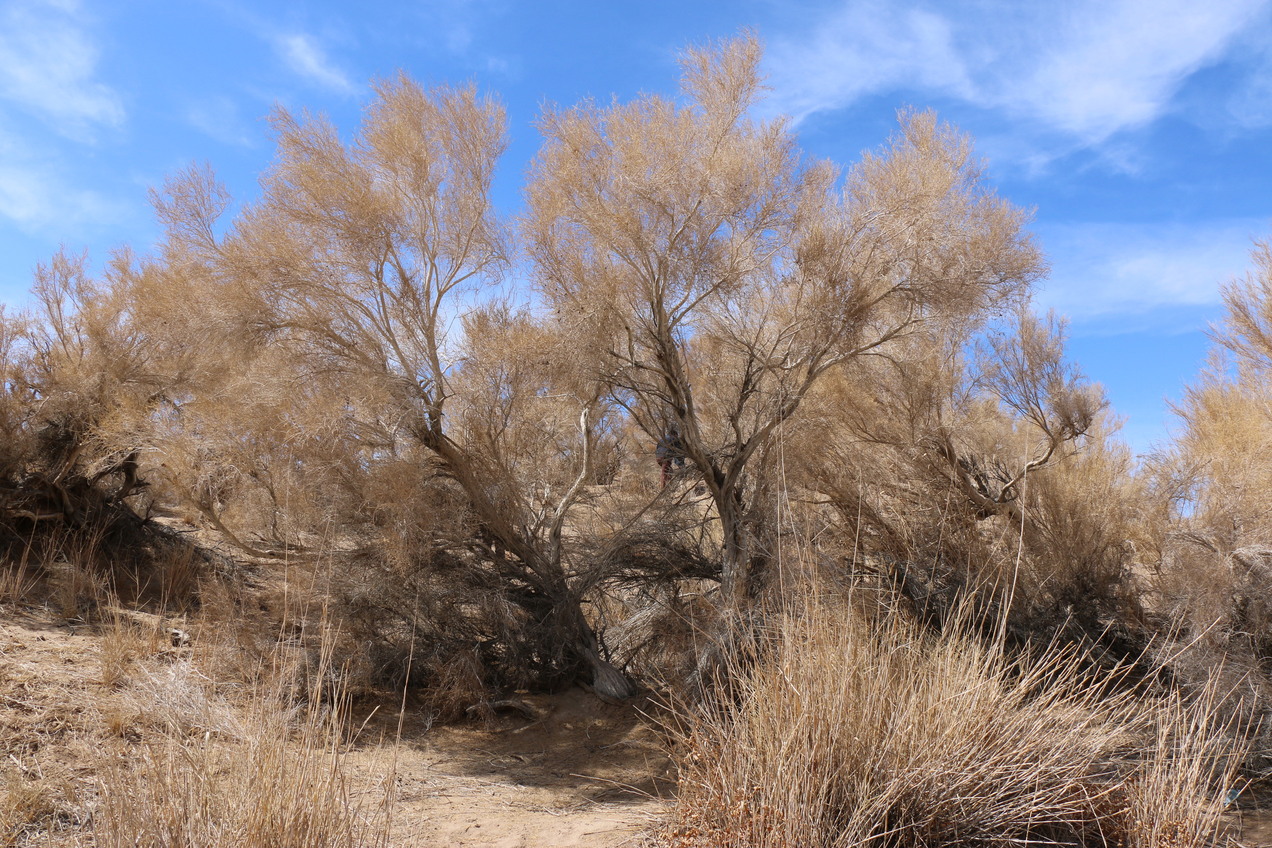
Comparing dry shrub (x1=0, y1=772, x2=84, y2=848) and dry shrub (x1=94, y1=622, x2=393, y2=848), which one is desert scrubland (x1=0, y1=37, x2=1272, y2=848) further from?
dry shrub (x1=94, y1=622, x2=393, y2=848)

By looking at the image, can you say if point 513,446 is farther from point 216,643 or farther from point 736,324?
point 216,643

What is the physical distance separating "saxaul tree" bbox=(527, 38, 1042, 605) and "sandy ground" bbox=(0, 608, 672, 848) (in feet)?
6.54

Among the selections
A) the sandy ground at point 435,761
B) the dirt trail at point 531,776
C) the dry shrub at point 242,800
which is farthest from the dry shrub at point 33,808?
the dry shrub at point 242,800

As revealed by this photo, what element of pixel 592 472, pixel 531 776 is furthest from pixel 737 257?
pixel 531 776

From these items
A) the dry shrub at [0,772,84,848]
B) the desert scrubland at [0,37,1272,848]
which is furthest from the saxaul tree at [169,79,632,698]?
the dry shrub at [0,772,84,848]

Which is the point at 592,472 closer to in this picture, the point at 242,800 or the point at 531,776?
the point at 531,776

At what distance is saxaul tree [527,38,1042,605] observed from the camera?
8016 millimetres

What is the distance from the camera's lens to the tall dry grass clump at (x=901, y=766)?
3957 mm

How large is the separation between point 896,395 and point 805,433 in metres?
1.72

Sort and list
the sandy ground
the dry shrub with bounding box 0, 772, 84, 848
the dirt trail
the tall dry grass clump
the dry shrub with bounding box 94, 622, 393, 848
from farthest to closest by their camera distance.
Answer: the dirt trail
the sandy ground
the dry shrub with bounding box 0, 772, 84, 848
the tall dry grass clump
the dry shrub with bounding box 94, 622, 393, 848

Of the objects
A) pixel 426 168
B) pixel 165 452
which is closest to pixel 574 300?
pixel 426 168

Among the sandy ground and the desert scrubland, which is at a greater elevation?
the desert scrubland

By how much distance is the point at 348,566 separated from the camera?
8.42m

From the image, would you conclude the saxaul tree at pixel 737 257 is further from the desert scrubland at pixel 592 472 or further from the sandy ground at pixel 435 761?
the sandy ground at pixel 435 761
